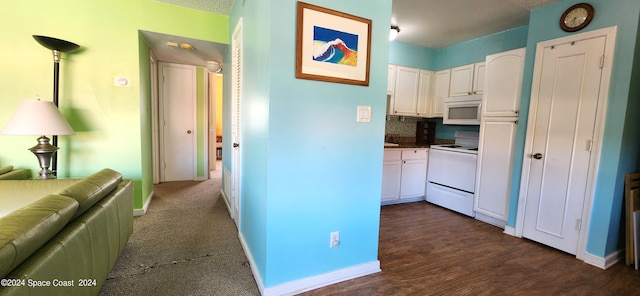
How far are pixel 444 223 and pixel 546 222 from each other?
943 millimetres

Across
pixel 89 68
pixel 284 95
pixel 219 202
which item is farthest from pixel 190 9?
pixel 219 202

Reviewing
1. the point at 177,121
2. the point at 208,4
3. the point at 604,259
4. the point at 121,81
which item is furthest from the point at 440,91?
the point at 177,121

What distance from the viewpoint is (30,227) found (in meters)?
0.93

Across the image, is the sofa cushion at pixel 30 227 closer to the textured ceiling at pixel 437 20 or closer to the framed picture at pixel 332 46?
the framed picture at pixel 332 46

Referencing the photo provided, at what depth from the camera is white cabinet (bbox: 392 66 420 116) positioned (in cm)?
385

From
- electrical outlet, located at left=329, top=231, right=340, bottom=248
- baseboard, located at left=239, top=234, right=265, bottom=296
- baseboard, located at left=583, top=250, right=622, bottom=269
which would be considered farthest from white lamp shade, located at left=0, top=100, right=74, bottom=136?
baseboard, located at left=583, top=250, right=622, bottom=269

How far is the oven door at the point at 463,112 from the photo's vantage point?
335 centimetres

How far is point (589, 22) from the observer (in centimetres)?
224

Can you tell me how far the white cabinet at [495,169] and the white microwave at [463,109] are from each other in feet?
0.89

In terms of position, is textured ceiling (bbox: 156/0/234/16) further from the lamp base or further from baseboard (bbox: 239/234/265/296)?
baseboard (bbox: 239/234/265/296)

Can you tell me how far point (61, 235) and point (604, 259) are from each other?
3.74 metres

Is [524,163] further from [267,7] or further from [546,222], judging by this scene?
[267,7]

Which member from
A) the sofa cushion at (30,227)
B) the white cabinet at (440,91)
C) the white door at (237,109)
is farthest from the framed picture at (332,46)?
the white cabinet at (440,91)

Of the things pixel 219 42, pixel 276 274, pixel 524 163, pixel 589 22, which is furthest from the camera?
pixel 219 42
